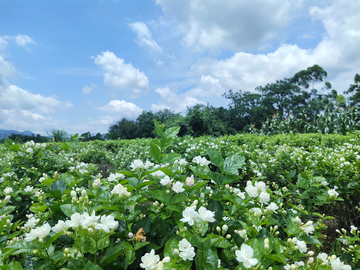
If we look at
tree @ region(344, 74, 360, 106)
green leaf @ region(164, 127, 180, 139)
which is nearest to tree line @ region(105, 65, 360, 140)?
tree @ region(344, 74, 360, 106)

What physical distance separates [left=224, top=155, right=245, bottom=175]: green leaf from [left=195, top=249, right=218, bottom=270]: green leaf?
0.49 m

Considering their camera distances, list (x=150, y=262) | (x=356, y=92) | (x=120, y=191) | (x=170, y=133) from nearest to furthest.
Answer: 1. (x=150, y=262)
2. (x=120, y=191)
3. (x=170, y=133)
4. (x=356, y=92)

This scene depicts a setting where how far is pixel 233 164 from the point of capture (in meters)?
1.35

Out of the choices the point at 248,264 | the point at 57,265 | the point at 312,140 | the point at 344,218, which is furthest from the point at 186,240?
the point at 312,140

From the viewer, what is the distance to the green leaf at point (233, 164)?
132cm

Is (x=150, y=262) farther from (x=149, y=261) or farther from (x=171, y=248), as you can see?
(x=171, y=248)

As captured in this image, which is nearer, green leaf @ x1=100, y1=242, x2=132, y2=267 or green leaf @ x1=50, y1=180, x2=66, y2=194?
green leaf @ x1=100, y1=242, x2=132, y2=267

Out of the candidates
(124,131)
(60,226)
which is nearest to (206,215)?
(60,226)

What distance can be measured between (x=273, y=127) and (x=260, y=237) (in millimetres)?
20458

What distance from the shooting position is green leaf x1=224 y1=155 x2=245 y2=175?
132cm

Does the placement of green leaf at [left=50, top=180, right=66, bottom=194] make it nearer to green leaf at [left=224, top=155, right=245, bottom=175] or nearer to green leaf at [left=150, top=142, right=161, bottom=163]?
green leaf at [left=150, top=142, right=161, bottom=163]

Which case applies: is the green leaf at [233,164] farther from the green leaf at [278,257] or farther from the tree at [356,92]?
the tree at [356,92]

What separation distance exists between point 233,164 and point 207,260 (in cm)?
59

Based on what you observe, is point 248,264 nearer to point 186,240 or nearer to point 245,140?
point 186,240
